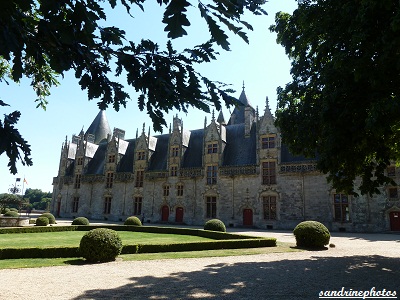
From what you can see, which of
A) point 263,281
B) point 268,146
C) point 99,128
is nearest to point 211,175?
point 268,146

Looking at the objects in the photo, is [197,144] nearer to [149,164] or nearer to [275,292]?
[149,164]

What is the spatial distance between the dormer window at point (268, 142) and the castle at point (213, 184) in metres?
0.10

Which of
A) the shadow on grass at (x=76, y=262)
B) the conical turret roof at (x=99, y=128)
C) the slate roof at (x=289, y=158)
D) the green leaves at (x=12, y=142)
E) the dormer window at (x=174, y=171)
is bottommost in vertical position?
the shadow on grass at (x=76, y=262)

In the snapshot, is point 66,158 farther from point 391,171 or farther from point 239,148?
point 391,171

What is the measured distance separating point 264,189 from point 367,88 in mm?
21725

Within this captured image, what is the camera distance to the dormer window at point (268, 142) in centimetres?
3039

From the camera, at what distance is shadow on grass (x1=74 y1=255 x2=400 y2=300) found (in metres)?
6.98

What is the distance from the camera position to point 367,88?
8570mm

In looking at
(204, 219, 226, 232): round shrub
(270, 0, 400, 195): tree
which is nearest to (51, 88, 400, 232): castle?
(204, 219, 226, 232): round shrub

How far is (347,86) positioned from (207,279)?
6847mm

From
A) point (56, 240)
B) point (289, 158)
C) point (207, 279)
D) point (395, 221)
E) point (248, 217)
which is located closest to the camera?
point (207, 279)

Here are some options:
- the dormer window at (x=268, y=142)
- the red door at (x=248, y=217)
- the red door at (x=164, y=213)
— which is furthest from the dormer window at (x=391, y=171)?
the red door at (x=164, y=213)

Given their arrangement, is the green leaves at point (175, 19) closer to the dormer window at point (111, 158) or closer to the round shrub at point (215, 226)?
the round shrub at point (215, 226)

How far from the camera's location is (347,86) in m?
8.53
